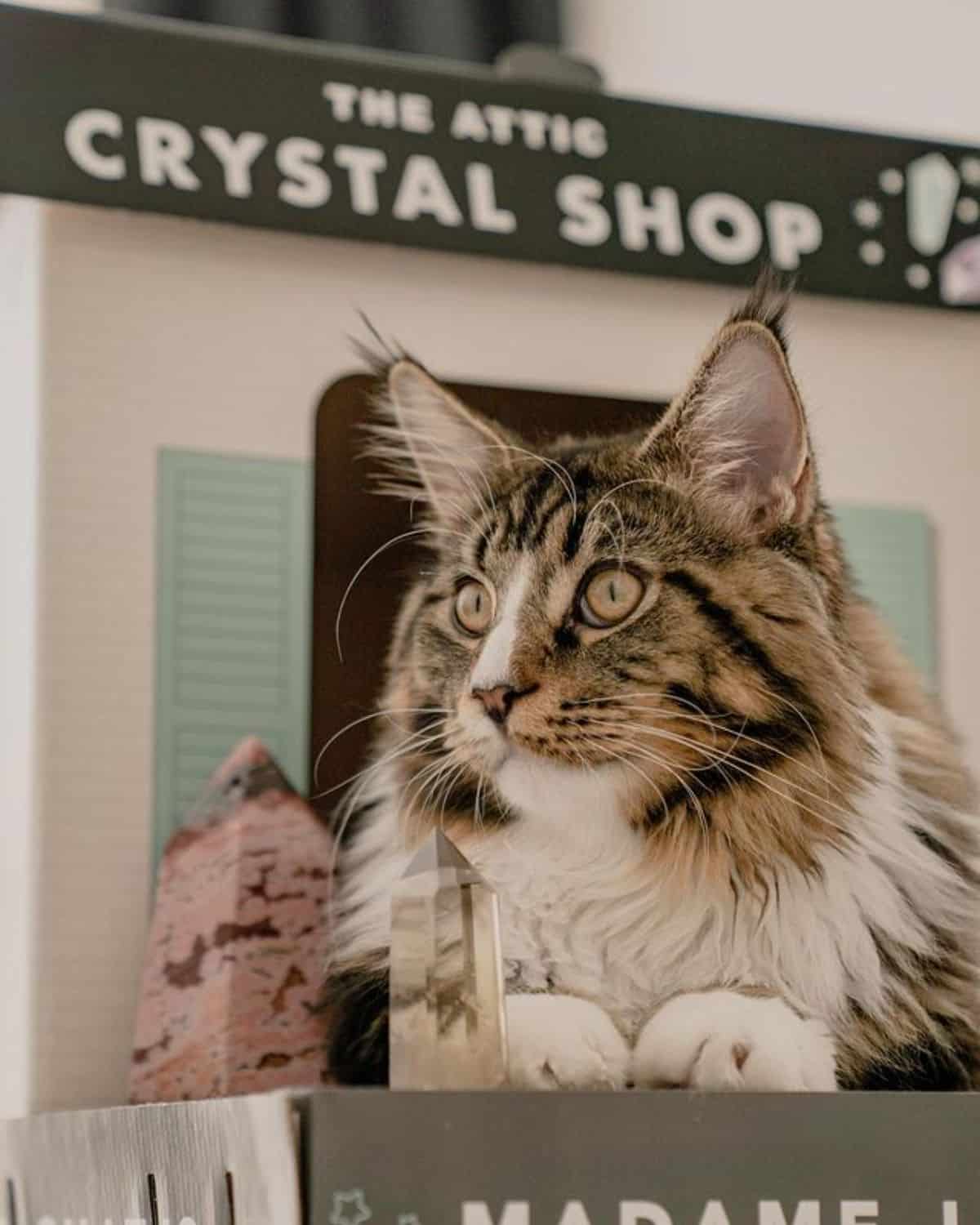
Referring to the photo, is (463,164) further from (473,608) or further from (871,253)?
(473,608)

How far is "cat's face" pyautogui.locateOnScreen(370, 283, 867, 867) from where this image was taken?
94 centimetres

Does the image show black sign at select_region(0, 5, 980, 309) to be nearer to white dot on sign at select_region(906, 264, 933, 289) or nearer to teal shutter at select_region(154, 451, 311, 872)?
white dot on sign at select_region(906, 264, 933, 289)

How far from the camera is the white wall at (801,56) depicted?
→ 170 cm

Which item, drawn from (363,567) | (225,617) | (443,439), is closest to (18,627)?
(225,617)

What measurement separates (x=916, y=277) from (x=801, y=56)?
0.52 meters

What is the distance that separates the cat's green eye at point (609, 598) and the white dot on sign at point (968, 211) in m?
0.60

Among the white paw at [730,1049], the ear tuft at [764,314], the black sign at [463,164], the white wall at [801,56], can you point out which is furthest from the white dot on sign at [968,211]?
the white paw at [730,1049]

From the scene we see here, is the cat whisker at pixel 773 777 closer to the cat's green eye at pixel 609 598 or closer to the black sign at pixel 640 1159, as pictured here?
the cat's green eye at pixel 609 598

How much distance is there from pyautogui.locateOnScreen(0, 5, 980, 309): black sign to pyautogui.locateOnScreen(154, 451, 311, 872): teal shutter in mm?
181

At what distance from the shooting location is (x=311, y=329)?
1295 mm

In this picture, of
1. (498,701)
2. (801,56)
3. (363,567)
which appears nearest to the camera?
(498,701)

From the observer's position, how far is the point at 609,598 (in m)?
0.95

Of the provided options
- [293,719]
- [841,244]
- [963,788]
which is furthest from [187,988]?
[841,244]

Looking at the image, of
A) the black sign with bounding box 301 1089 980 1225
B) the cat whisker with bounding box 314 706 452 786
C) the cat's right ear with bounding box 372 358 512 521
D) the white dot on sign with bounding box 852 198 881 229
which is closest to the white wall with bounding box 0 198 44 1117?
the cat whisker with bounding box 314 706 452 786
